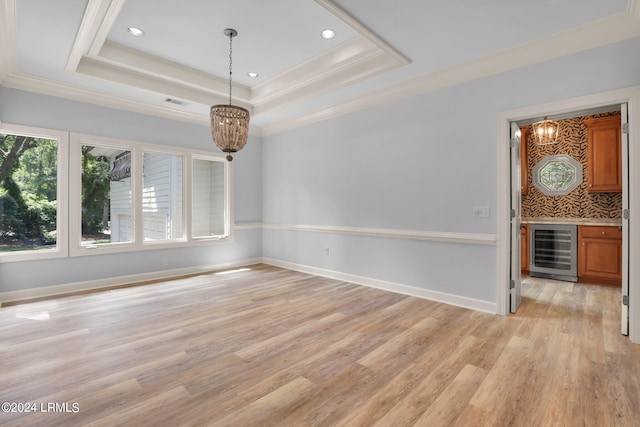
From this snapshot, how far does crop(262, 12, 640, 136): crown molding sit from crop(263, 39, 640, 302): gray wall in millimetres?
76

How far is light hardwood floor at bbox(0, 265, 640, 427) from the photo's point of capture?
1.81 m

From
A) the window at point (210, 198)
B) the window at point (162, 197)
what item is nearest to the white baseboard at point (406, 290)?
the window at point (210, 198)

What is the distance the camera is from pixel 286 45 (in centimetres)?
367

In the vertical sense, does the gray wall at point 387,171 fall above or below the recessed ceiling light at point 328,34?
below

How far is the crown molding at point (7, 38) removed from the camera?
2.54 meters

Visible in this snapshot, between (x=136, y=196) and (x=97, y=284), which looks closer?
(x=97, y=284)

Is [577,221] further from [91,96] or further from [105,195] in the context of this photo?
[91,96]

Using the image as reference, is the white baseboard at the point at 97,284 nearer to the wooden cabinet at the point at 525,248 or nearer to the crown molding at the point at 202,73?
the crown molding at the point at 202,73

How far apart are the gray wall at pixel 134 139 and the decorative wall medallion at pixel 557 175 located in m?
5.56

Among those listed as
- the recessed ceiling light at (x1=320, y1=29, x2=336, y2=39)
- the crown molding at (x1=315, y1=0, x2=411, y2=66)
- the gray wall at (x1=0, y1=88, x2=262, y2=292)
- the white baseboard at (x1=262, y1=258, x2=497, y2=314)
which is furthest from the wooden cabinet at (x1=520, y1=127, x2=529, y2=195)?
the gray wall at (x1=0, y1=88, x2=262, y2=292)

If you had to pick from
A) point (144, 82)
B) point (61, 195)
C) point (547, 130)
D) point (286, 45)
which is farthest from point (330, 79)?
point (61, 195)

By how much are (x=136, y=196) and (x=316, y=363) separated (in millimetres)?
4127

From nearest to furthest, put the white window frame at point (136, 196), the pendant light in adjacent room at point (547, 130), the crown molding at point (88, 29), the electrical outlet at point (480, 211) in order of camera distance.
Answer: the crown molding at point (88, 29) → the electrical outlet at point (480, 211) → the white window frame at point (136, 196) → the pendant light in adjacent room at point (547, 130)

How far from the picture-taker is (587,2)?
249 cm
